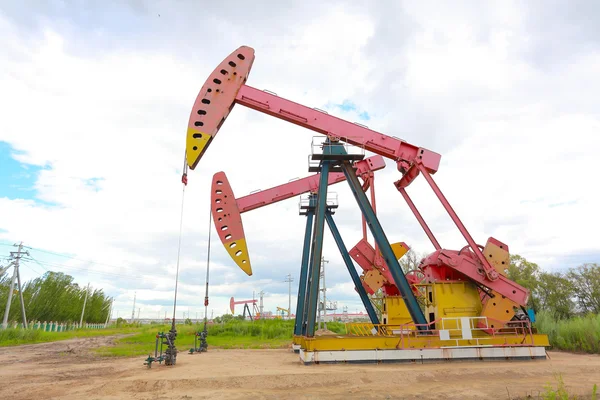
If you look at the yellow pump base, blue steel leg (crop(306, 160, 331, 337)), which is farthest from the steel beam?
the yellow pump base

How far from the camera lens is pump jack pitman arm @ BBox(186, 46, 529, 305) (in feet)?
26.1

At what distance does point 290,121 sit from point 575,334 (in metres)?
10.1

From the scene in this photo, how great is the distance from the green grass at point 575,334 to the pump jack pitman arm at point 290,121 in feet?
10.9

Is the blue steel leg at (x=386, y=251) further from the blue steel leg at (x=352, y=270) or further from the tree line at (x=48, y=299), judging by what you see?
the tree line at (x=48, y=299)

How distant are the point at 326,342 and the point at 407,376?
6.29ft

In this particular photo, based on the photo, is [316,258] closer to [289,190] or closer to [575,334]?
[289,190]

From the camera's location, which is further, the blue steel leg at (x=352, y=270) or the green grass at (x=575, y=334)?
the blue steel leg at (x=352, y=270)

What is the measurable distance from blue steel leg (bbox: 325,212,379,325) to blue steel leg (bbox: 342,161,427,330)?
312 centimetres

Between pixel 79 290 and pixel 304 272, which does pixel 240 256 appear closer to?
pixel 304 272

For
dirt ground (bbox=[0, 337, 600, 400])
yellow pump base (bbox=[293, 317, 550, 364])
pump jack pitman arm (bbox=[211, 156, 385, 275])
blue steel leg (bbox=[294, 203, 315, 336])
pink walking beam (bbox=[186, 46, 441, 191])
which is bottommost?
dirt ground (bbox=[0, 337, 600, 400])

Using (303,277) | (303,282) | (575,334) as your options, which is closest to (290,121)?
(303,277)

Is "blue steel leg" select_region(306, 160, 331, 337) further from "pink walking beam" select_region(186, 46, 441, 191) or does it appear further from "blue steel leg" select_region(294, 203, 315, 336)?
"blue steel leg" select_region(294, 203, 315, 336)

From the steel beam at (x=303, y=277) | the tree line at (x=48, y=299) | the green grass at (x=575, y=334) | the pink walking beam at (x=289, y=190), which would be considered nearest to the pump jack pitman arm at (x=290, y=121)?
the pink walking beam at (x=289, y=190)

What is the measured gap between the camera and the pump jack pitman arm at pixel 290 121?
7.94m
